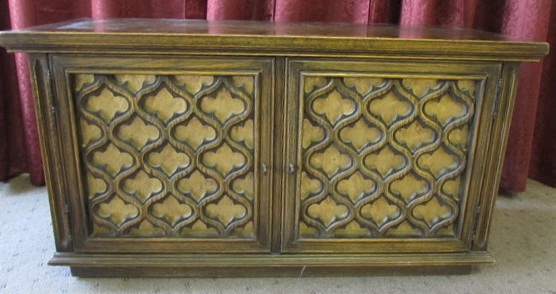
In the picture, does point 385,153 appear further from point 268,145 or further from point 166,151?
point 166,151

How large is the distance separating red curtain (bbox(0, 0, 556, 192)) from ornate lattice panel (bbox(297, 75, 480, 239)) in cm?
49

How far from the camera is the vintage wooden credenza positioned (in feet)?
3.19

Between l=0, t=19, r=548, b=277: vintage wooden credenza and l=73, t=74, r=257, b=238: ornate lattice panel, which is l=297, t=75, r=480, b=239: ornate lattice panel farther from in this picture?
l=73, t=74, r=257, b=238: ornate lattice panel

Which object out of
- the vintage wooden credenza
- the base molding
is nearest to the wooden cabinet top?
the vintage wooden credenza

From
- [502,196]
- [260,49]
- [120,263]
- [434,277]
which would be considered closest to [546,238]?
[502,196]

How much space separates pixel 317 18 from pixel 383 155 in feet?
1.99

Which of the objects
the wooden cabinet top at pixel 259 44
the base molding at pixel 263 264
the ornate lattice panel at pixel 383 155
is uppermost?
the wooden cabinet top at pixel 259 44

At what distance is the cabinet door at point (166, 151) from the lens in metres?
0.99

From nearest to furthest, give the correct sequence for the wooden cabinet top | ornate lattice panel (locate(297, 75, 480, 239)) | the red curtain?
the wooden cabinet top < ornate lattice panel (locate(297, 75, 480, 239)) < the red curtain

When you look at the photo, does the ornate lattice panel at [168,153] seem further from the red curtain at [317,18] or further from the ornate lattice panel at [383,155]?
the red curtain at [317,18]

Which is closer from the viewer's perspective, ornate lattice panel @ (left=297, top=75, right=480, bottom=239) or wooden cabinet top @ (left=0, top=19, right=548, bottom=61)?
wooden cabinet top @ (left=0, top=19, right=548, bottom=61)

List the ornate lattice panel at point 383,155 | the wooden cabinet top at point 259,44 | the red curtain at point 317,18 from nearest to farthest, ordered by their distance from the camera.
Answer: the wooden cabinet top at point 259,44, the ornate lattice panel at point 383,155, the red curtain at point 317,18

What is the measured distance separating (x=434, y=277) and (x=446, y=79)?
50 centimetres

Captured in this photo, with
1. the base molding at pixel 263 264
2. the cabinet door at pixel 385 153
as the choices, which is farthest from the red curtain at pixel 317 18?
the base molding at pixel 263 264
